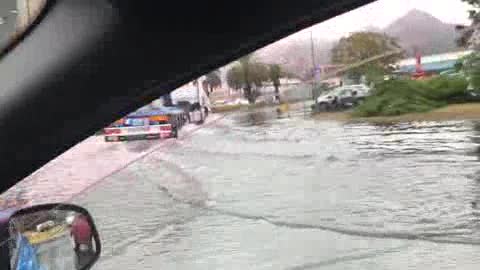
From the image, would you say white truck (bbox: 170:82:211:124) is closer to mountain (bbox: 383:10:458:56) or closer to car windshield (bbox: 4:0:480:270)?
car windshield (bbox: 4:0:480:270)

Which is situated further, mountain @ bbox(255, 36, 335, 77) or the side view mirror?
mountain @ bbox(255, 36, 335, 77)

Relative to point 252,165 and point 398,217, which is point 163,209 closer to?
point 252,165

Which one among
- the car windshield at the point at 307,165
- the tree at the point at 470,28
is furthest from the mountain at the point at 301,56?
the tree at the point at 470,28

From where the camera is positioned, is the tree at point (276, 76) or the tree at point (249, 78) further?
the tree at point (276, 76)

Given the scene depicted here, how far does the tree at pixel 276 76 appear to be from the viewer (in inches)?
123

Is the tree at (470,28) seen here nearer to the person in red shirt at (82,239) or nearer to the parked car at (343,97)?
the parked car at (343,97)

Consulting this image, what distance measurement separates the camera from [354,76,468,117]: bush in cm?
316

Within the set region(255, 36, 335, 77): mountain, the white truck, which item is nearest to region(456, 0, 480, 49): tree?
region(255, 36, 335, 77): mountain

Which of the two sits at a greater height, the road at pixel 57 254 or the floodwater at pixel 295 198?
the road at pixel 57 254

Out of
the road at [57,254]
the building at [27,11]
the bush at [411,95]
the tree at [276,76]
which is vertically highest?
the building at [27,11]

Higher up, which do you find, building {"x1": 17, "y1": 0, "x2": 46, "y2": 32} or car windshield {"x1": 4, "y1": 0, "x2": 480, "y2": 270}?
building {"x1": 17, "y1": 0, "x2": 46, "y2": 32}

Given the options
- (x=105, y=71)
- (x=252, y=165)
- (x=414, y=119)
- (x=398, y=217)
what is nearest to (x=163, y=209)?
(x=252, y=165)

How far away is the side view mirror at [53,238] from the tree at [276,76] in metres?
1.32

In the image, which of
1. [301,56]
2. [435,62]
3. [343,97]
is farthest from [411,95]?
[301,56]
